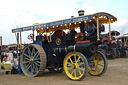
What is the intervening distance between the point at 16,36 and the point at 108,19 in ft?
14.1

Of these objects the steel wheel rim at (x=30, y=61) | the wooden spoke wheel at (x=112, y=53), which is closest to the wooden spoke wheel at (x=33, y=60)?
the steel wheel rim at (x=30, y=61)

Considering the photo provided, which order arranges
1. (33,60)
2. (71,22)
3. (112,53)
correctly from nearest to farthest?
(71,22) < (33,60) < (112,53)

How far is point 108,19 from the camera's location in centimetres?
665

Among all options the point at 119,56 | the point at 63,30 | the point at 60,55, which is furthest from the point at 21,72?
the point at 119,56

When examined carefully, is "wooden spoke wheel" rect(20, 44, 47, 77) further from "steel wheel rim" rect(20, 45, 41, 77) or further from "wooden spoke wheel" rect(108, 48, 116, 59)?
"wooden spoke wheel" rect(108, 48, 116, 59)

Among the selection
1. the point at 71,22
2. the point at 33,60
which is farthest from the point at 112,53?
the point at 71,22

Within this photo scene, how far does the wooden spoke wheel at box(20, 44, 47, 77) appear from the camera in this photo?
6734 millimetres

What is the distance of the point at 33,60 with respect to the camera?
709 cm

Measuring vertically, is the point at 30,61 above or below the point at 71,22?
below

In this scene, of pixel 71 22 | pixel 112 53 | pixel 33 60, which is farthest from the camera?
pixel 112 53

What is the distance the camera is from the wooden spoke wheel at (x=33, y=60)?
22.1ft

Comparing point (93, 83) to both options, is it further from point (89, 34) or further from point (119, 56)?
point (119, 56)

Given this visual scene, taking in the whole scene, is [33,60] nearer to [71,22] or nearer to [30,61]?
[30,61]

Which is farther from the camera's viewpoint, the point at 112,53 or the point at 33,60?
the point at 112,53
